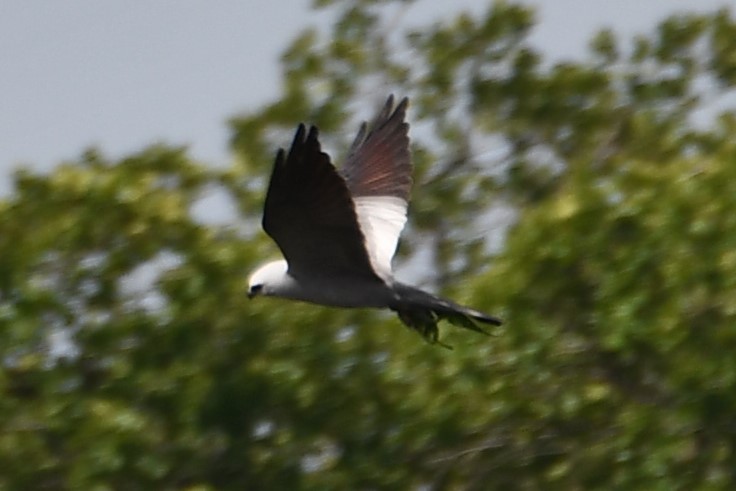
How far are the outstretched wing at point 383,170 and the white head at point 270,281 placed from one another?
2.92 ft

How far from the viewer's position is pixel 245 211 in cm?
1681

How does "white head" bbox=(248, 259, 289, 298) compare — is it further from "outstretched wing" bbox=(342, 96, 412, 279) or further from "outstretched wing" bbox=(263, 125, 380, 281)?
"outstretched wing" bbox=(342, 96, 412, 279)

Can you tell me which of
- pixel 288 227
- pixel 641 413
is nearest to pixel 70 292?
pixel 641 413

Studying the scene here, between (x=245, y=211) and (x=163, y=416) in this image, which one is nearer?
(x=163, y=416)

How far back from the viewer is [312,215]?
9.59 meters

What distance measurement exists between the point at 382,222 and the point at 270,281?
3.45 ft

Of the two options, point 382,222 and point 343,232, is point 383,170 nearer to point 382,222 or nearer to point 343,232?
point 382,222

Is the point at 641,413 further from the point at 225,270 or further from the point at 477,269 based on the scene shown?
the point at 477,269

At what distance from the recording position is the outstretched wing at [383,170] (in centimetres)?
1098

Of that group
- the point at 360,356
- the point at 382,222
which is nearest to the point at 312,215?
the point at 382,222

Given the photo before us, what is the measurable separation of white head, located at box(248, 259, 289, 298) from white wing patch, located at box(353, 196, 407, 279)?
0.56 meters

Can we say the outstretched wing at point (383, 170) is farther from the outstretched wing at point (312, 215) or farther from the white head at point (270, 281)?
the outstretched wing at point (312, 215)

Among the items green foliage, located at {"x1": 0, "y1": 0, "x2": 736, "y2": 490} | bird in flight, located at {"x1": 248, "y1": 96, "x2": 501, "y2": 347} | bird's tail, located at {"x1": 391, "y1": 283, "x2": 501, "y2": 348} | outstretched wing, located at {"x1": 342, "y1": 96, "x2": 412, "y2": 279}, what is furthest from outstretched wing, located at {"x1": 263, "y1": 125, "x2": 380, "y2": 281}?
green foliage, located at {"x1": 0, "y1": 0, "x2": 736, "y2": 490}

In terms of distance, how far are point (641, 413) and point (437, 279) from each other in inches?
188
